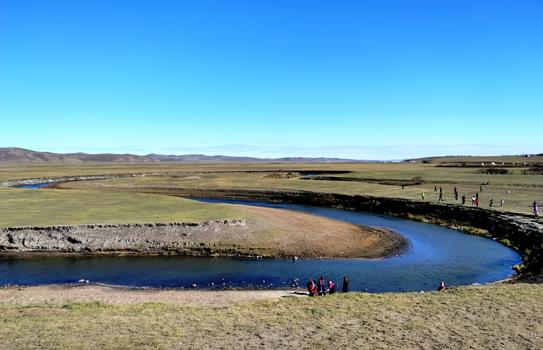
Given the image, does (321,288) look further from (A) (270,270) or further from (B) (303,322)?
(B) (303,322)

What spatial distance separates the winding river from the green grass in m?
7.36

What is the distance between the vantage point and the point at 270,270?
111 feet

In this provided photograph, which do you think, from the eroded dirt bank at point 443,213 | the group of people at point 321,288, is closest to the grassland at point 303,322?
the group of people at point 321,288

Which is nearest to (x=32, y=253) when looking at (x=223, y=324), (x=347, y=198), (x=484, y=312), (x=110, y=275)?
(x=110, y=275)

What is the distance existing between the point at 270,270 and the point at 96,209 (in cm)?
2716

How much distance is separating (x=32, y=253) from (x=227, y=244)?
677 inches

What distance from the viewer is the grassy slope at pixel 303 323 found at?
52.3 feet

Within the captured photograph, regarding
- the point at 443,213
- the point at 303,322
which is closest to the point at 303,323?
the point at 303,322

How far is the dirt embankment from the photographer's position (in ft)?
126

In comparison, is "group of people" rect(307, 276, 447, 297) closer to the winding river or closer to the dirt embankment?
the winding river

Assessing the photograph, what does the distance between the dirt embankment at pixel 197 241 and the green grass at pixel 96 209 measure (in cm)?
207

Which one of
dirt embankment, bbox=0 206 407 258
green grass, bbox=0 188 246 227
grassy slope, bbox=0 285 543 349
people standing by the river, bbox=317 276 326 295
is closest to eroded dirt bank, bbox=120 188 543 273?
dirt embankment, bbox=0 206 407 258

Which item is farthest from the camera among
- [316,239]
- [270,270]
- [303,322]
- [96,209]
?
[96,209]

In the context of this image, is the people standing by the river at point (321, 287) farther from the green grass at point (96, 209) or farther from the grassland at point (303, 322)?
the green grass at point (96, 209)
